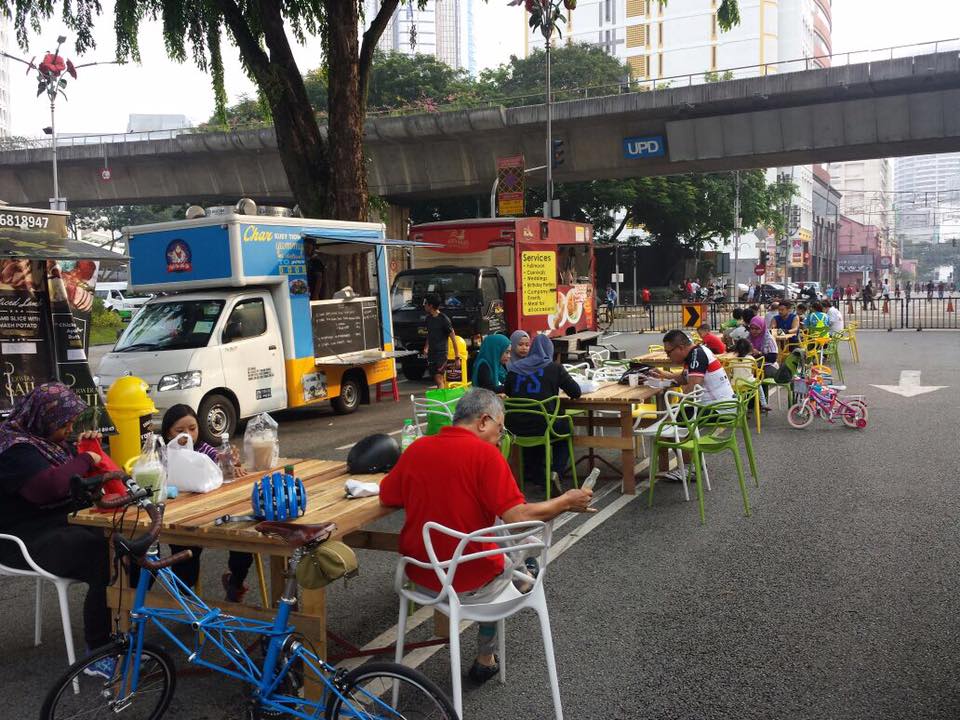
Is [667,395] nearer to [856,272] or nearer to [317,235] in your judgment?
[317,235]

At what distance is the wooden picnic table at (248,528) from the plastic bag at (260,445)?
0.33 meters

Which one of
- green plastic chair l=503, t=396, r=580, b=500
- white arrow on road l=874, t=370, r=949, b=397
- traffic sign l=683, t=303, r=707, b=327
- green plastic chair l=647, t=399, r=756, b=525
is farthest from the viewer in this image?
traffic sign l=683, t=303, r=707, b=327

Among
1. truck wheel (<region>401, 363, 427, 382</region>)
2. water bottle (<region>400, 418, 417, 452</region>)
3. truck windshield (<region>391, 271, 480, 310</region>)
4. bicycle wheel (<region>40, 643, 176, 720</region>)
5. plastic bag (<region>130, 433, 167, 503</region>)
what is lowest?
truck wheel (<region>401, 363, 427, 382</region>)

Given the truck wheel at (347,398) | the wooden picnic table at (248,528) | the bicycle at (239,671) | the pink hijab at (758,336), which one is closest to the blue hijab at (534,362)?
the wooden picnic table at (248,528)

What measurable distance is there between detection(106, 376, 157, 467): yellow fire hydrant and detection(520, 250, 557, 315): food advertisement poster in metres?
11.1

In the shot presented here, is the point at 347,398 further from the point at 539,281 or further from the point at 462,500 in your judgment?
the point at 462,500

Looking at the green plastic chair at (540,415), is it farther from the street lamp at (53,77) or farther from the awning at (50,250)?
the street lamp at (53,77)

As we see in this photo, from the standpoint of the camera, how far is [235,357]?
1177cm

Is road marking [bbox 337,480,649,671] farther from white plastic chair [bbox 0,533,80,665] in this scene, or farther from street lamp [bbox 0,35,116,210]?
street lamp [bbox 0,35,116,210]

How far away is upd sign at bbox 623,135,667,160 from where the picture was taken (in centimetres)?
2947

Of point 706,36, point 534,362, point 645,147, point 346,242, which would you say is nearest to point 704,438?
point 534,362

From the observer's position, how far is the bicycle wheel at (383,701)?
324 cm

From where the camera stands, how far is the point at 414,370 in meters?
18.6

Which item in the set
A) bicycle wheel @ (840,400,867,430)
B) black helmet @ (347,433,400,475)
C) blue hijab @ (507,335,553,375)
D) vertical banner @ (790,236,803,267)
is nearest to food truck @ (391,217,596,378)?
bicycle wheel @ (840,400,867,430)
